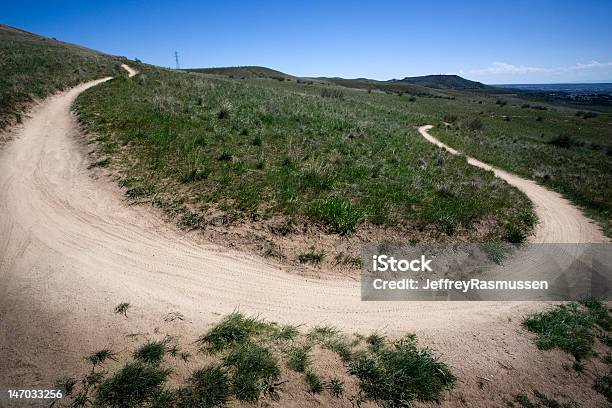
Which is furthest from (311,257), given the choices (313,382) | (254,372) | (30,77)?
(30,77)

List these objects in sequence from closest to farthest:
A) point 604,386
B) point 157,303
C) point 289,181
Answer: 1. point 604,386
2. point 157,303
3. point 289,181

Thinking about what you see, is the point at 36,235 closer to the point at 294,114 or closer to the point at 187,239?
the point at 187,239

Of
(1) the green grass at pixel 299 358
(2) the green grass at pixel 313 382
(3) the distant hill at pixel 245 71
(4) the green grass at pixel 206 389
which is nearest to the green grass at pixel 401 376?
(2) the green grass at pixel 313 382

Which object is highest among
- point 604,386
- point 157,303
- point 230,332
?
point 157,303

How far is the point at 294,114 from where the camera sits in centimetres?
2352

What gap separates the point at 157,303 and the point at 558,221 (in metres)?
15.7

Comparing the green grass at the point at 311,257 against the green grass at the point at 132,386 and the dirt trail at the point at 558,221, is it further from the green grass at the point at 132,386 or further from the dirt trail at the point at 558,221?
the dirt trail at the point at 558,221

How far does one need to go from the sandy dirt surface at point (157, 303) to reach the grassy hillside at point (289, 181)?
1.21m

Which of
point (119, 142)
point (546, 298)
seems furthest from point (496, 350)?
point (119, 142)

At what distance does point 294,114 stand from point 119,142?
43.0 ft

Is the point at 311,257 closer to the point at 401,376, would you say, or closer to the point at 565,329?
the point at 401,376

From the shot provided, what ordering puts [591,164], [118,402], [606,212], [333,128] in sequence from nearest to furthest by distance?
[118,402]
[606,212]
[333,128]
[591,164]

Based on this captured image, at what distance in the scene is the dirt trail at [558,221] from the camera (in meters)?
11.8

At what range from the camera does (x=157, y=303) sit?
666 cm
